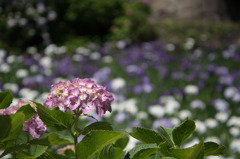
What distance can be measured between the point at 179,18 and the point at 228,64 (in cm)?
326

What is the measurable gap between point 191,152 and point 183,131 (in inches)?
2.9

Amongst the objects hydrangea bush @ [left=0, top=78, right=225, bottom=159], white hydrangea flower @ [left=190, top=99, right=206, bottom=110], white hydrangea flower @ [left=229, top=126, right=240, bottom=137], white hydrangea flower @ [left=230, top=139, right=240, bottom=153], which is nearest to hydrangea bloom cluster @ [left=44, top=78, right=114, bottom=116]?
hydrangea bush @ [left=0, top=78, right=225, bottom=159]

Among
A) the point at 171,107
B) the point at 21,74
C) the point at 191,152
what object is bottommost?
the point at 191,152

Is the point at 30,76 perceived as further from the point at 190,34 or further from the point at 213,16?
the point at 213,16

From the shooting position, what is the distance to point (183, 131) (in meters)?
0.63

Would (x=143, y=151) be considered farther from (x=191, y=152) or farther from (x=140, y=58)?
(x=140, y=58)

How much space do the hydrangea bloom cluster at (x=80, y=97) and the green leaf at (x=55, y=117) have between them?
0.02m

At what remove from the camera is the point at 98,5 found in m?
7.47

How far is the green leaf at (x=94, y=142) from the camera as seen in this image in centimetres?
57

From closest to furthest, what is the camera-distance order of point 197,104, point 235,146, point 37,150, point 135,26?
point 37,150, point 235,146, point 197,104, point 135,26

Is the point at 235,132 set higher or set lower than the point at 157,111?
lower

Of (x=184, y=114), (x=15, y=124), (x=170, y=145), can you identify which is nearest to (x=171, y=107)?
(x=184, y=114)

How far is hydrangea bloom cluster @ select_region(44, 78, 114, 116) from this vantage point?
0.64 meters

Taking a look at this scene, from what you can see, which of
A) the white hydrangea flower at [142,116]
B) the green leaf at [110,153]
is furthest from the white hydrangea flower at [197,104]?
the green leaf at [110,153]
